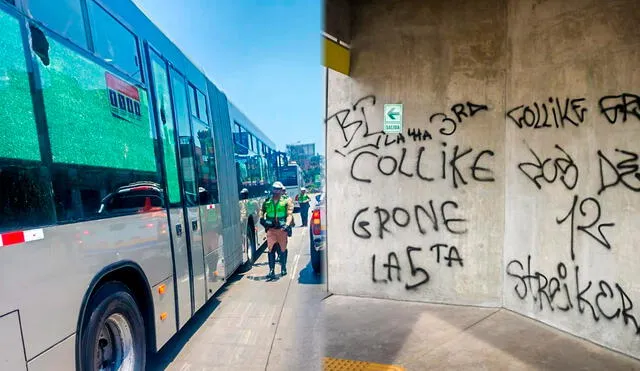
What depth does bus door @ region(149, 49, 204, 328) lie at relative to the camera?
4316 mm

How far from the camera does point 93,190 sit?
2.93 m

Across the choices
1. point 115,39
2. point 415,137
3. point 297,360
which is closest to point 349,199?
point 415,137

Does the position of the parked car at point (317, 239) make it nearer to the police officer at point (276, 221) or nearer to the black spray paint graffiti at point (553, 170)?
the police officer at point (276, 221)

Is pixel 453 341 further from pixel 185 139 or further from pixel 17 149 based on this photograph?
pixel 17 149

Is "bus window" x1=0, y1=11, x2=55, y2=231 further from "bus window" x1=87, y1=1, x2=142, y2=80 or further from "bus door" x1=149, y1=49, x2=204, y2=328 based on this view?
"bus door" x1=149, y1=49, x2=204, y2=328

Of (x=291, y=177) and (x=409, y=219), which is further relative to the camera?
(x=291, y=177)

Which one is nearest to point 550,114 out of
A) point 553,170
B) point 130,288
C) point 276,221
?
point 553,170

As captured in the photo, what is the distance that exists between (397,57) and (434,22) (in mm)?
615

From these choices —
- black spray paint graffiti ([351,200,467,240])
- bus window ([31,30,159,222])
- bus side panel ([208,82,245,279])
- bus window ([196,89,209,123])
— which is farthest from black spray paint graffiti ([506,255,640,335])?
bus window ([196,89,209,123])

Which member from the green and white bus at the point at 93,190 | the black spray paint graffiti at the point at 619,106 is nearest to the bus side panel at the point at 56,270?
the green and white bus at the point at 93,190

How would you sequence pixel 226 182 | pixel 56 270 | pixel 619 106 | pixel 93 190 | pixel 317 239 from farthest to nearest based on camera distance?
1. pixel 317 239
2. pixel 226 182
3. pixel 619 106
4. pixel 93 190
5. pixel 56 270

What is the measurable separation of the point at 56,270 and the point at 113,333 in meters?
1.09

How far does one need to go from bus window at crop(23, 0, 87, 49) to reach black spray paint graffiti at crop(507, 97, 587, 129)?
173 inches

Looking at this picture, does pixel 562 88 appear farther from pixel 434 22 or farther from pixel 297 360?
pixel 297 360
